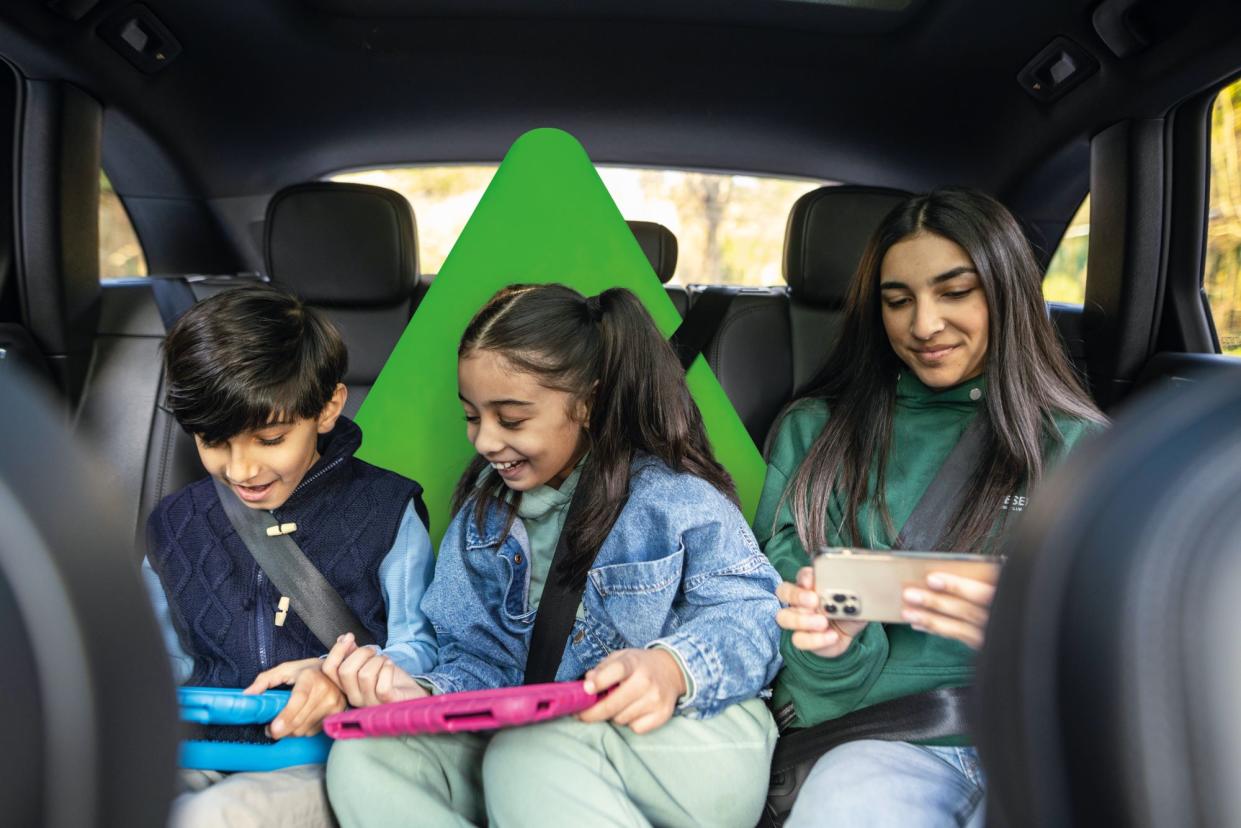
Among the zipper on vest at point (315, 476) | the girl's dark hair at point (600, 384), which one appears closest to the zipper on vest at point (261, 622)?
the zipper on vest at point (315, 476)

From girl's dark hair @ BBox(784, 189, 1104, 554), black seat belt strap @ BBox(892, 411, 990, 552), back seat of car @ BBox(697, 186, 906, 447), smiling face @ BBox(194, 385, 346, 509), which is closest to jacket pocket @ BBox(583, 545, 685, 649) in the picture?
girl's dark hair @ BBox(784, 189, 1104, 554)

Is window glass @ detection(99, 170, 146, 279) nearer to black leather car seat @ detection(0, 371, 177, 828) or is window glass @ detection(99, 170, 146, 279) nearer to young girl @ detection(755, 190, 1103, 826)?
young girl @ detection(755, 190, 1103, 826)

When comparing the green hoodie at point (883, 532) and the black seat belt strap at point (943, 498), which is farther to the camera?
the black seat belt strap at point (943, 498)

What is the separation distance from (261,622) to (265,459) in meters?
0.24

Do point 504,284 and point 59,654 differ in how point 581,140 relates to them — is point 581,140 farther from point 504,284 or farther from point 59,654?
point 59,654

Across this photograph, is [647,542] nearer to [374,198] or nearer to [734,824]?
[734,824]

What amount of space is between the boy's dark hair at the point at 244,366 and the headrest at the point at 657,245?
0.96 m

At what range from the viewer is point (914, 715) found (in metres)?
1.44

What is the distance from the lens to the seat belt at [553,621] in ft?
5.20

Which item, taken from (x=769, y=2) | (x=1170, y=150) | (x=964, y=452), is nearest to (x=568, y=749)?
(x=964, y=452)

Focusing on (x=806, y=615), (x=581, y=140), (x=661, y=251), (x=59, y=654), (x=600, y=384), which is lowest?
(x=806, y=615)

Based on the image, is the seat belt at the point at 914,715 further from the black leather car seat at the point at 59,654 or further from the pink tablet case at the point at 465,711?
the black leather car seat at the point at 59,654

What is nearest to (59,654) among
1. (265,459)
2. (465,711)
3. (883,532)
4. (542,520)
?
(465,711)

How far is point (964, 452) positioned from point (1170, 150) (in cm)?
118
